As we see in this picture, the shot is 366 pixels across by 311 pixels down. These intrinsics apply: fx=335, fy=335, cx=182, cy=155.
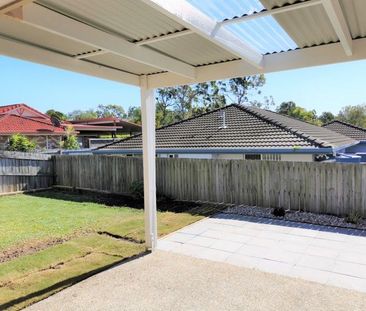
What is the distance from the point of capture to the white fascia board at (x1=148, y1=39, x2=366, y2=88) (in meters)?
4.41

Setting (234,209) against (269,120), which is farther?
(269,120)

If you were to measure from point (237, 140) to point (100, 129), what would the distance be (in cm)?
1888

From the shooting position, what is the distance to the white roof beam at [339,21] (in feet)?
9.75

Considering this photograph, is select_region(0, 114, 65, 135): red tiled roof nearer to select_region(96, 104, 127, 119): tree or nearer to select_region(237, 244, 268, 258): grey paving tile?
select_region(237, 244, 268, 258): grey paving tile

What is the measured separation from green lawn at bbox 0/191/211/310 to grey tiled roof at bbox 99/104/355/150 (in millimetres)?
3677

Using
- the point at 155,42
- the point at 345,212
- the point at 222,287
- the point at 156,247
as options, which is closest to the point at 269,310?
the point at 222,287

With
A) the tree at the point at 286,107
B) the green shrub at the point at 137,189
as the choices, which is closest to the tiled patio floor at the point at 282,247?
the green shrub at the point at 137,189

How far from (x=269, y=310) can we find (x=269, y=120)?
10445 millimetres

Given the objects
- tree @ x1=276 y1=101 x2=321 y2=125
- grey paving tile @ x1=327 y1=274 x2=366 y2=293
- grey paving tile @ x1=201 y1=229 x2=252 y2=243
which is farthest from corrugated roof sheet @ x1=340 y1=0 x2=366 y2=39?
tree @ x1=276 y1=101 x2=321 y2=125

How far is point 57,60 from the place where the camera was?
4578 mm

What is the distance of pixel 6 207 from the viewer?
1116cm

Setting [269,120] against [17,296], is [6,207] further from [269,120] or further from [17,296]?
[269,120]

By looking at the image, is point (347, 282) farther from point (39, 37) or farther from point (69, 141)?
point (69, 141)

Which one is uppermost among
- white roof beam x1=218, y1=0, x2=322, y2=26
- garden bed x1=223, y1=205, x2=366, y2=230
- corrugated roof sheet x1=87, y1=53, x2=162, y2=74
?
corrugated roof sheet x1=87, y1=53, x2=162, y2=74
